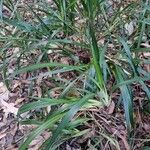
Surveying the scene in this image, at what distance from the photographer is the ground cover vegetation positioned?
6.13ft

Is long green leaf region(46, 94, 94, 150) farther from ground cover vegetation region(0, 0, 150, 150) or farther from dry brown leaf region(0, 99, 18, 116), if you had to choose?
dry brown leaf region(0, 99, 18, 116)

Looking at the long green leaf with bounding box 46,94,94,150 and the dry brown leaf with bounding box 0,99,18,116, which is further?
the dry brown leaf with bounding box 0,99,18,116

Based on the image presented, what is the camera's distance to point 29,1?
3.05 metres

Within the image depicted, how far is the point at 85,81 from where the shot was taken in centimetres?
199

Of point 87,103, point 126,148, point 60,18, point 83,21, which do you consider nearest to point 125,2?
point 83,21

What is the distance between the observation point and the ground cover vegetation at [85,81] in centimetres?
187

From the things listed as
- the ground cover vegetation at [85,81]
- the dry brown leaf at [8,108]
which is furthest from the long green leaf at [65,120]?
the dry brown leaf at [8,108]

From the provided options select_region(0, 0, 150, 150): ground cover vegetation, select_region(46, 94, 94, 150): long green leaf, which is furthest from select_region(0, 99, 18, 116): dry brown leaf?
select_region(46, 94, 94, 150): long green leaf

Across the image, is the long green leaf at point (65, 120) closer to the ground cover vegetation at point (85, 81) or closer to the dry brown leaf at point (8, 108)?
the ground cover vegetation at point (85, 81)

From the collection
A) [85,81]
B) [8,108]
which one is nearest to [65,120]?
[85,81]

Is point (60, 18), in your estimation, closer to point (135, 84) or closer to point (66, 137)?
point (135, 84)

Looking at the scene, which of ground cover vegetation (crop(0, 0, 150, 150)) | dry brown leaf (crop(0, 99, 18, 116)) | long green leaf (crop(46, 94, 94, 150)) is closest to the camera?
long green leaf (crop(46, 94, 94, 150))

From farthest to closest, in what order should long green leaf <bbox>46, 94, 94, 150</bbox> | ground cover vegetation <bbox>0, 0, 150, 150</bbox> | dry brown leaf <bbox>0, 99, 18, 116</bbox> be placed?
1. dry brown leaf <bbox>0, 99, 18, 116</bbox>
2. ground cover vegetation <bbox>0, 0, 150, 150</bbox>
3. long green leaf <bbox>46, 94, 94, 150</bbox>

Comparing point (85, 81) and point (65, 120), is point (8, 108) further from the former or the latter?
point (65, 120)
